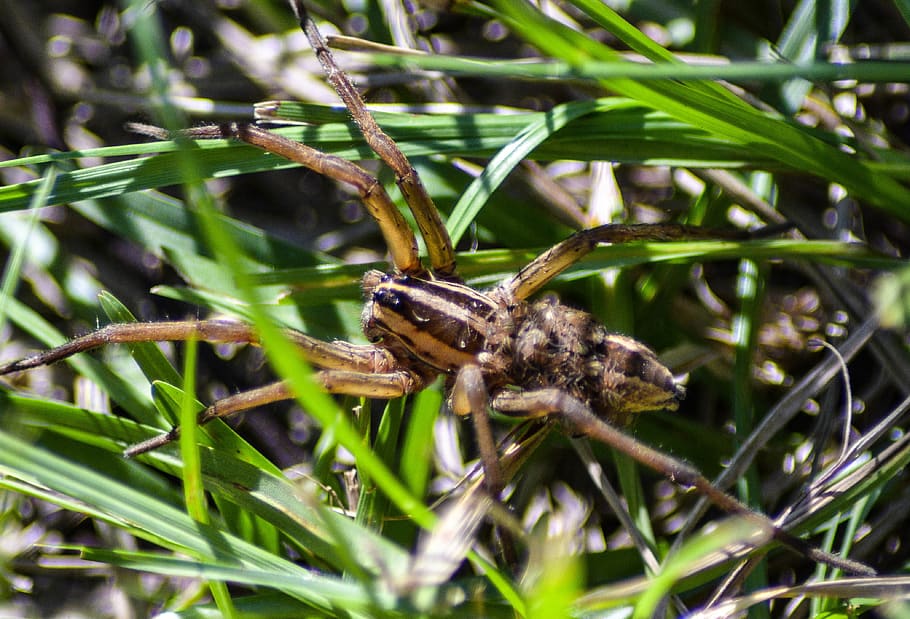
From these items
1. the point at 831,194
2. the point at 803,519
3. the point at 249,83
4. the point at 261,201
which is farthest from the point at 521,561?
the point at 249,83

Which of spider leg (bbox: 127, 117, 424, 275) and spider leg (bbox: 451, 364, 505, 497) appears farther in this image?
spider leg (bbox: 127, 117, 424, 275)

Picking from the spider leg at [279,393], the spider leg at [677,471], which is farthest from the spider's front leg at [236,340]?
the spider leg at [677,471]

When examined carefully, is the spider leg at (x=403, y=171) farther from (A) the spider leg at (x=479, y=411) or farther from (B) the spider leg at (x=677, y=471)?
(B) the spider leg at (x=677, y=471)

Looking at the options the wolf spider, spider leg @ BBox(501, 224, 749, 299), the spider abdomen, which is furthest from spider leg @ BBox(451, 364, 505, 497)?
spider leg @ BBox(501, 224, 749, 299)

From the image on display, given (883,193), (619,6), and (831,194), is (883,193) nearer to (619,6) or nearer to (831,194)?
(831,194)

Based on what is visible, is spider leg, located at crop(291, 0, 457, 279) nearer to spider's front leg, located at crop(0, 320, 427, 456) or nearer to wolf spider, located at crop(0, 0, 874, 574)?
wolf spider, located at crop(0, 0, 874, 574)
